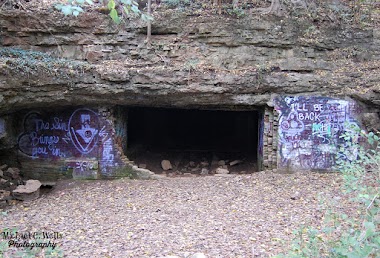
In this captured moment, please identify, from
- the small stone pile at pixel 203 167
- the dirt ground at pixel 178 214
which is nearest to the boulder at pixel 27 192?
the dirt ground at pixel 178 214

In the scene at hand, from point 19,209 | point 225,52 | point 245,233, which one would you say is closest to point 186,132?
point 225,52

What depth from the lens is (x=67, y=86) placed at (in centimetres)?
861

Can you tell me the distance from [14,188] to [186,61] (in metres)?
5.38

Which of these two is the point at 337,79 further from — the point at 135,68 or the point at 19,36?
the point at 19,36

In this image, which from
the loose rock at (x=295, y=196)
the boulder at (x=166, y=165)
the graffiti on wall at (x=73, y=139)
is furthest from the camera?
the boulder at (x=166, y=165)

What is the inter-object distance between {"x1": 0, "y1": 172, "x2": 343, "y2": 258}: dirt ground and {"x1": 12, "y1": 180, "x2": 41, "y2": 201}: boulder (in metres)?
0.20

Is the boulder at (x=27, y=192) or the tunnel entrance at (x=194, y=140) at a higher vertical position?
the tunnel entrance at (x=194, y=140)

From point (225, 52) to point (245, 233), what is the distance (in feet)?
18.3

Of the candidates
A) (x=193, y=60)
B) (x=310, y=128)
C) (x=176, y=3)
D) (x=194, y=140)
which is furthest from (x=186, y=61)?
(x=194, y=140)

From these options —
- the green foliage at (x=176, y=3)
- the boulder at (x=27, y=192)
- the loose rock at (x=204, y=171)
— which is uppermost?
the green foliage at (x=176, y=3)

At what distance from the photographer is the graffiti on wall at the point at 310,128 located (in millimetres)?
8742

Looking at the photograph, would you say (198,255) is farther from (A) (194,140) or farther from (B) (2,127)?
(A) (194,140)

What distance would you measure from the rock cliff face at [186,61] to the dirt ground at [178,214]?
1.53m

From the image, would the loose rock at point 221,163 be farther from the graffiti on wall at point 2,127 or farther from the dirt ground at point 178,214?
the graffiti on wall at point 2,127
